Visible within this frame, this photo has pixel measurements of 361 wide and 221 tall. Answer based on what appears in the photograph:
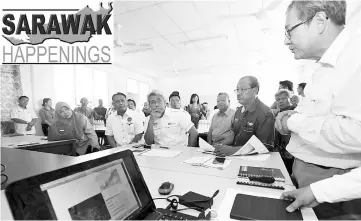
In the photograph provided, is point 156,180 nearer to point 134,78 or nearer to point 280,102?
point 280,102

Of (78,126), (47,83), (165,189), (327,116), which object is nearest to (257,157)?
(327,116)

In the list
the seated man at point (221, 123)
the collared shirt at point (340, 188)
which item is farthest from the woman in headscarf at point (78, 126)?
the collared shirt at point (340, 188)

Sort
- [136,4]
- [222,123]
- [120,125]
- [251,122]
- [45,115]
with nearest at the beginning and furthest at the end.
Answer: [251,122], [222,123], [120,125], [136,4], [45,115]

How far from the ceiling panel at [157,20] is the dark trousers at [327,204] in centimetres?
351

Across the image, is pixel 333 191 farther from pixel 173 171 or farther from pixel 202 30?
pixel 202 30

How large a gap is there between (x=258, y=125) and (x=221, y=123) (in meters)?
1.18

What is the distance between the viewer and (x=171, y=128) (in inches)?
102

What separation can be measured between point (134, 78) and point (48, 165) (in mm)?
9523

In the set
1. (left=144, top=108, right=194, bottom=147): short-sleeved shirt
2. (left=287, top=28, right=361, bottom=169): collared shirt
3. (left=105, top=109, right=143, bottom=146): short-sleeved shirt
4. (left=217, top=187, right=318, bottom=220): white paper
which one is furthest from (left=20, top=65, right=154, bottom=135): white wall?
(left=287, top=28, right=361, bottom=169): collared shirt

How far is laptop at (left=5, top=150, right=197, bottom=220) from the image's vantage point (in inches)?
18.3

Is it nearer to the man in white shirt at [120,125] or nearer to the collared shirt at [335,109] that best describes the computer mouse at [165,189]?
the collared shirt at [335,109]

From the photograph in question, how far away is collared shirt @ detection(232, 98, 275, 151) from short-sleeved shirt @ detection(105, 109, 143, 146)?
1.72 meters

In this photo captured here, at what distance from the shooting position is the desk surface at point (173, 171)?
1.03 meters

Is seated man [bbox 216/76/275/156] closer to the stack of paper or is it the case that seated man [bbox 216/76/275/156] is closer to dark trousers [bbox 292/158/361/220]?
the stack of paper
